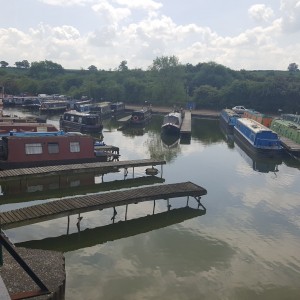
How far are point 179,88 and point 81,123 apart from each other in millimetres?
57506

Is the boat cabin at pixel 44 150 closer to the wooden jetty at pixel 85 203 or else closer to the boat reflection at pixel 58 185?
the boat reflection at pixel 58 185

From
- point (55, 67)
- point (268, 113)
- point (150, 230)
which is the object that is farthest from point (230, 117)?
point (55, 67)

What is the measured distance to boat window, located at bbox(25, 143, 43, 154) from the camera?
32438 mm

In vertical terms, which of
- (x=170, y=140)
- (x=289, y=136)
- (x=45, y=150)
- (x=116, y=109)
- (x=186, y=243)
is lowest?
(x=186, y=243)

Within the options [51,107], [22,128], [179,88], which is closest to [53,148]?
[22,128]

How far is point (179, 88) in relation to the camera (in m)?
109

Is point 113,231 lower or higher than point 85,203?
lower

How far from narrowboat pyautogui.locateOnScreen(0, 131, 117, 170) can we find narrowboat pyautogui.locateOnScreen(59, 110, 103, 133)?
20482 mm

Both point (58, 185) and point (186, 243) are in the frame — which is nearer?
point (186, 243)

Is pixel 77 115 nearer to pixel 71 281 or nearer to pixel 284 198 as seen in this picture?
pixel 284 198

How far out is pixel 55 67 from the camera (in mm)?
170125

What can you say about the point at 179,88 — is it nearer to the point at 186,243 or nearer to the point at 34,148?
the point at 34,148

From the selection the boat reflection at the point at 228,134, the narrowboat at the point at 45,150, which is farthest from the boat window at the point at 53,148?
the boat reflection at the point at 228,134

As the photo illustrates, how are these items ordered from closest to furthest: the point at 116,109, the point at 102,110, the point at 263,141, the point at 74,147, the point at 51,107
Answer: the point at 74,147 → the point at 263,141 → the point at 102,110 → the point at 51,107 → the point at 116,109
